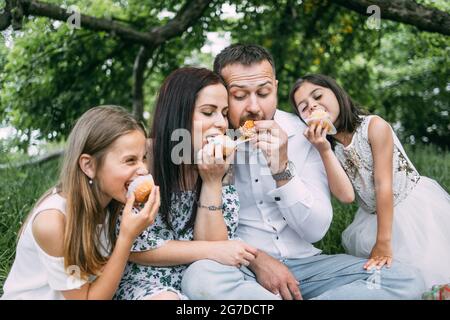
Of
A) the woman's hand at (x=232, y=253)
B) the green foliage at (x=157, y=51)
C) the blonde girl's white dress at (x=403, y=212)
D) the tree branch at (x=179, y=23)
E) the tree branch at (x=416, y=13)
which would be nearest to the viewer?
the woman's hand at (x=232, y=253)

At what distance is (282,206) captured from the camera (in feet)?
8.68

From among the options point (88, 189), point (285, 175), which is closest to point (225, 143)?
point (285, 175)

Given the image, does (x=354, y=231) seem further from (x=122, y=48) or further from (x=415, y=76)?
(x=415, y=76)

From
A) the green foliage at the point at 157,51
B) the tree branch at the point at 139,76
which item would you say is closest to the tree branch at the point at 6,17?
the green foliage at the point at 157,51

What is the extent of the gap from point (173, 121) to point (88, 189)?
53 centimetres

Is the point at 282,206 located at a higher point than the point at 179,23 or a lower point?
lower

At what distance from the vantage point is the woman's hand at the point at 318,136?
2.70 meters

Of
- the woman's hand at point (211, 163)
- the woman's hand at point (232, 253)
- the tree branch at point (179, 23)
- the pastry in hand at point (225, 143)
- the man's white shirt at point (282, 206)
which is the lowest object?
the woman's hand at point (232, 253)

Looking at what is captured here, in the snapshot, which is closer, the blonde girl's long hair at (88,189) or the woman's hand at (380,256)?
the blonde girl's long hair at (88,189)

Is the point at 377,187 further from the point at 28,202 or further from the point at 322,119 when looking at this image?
the point at 28,202

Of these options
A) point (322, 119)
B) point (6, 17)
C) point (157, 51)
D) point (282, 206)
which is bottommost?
point (282, 206)

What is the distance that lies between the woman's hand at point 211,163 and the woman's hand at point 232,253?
298 millimetres

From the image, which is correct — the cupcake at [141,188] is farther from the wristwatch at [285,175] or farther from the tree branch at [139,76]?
the tree branch at [139,76]

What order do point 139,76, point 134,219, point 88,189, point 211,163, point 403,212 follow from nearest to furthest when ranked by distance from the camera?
point 134,219
point 88,189
point 211,163
point 403,212
point 139,76
